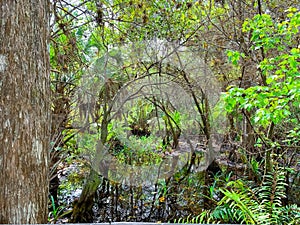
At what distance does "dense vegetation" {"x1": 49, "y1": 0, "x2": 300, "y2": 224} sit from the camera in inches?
114

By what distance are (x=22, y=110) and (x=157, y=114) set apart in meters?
2.45

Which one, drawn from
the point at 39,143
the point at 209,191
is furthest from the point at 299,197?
the point at 39,143

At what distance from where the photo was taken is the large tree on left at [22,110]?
1.04 meters

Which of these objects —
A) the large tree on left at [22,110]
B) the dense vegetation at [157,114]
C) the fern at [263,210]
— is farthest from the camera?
the dense vegetation at [157,114]

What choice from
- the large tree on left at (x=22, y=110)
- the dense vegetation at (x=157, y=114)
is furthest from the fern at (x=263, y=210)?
the large tree on left at (x=22, y=110)

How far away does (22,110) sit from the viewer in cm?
108

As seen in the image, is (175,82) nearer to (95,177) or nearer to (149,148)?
(149,148)

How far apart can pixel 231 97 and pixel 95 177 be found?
6.52 ft

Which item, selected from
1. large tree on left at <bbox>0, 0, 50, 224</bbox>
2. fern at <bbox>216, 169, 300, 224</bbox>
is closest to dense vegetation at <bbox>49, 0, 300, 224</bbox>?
fern at <bbox>216, 169, 300, 224</bbox>

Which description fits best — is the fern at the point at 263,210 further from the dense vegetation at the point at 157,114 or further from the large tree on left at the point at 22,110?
the large tree on left at the point at 22,110

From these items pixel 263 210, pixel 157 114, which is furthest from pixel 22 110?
pixel 157 114

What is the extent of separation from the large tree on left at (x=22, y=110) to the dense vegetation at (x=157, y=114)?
1455mm

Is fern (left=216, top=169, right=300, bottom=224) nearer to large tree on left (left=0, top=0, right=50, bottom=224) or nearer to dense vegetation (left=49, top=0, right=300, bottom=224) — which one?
dense vegetation (left=49, top=0, right=300, bottom=224)

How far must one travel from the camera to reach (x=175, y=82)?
3312 mm
